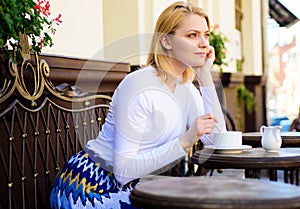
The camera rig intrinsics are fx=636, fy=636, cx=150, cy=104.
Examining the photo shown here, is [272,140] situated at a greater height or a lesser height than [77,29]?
lesser

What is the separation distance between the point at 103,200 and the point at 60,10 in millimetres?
1704

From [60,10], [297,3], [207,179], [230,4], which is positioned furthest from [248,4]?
[207,179]

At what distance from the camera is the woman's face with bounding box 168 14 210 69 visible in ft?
8.31

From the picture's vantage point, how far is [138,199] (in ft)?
5.50

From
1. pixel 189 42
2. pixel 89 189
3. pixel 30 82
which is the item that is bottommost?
pixel 89 189

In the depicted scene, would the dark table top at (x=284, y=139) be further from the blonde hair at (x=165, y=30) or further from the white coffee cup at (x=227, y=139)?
the blonde hair at (x=165, y=30)

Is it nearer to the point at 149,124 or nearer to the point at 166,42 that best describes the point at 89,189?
the point at 149,124

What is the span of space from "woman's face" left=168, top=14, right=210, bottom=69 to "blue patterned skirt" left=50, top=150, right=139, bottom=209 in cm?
53

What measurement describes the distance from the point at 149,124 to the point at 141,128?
0.30 feet

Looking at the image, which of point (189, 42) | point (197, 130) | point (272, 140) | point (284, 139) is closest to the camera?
point (197, 130)

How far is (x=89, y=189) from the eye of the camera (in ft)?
7.72

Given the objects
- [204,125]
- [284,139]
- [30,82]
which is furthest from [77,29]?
[204,125]

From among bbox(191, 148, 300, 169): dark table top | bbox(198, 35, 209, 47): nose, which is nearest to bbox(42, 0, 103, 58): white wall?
bbox(198, 35, 209, 47): nose

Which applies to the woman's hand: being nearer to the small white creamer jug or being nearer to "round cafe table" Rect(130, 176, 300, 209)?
"round cafe table" Rect(130, 176, 300, 209)
